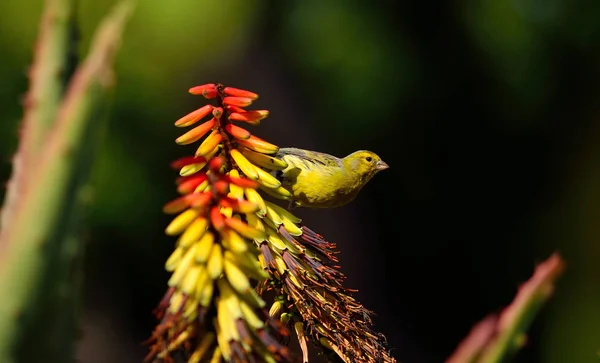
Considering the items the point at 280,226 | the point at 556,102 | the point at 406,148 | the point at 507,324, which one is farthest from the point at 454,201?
the point at 507,324

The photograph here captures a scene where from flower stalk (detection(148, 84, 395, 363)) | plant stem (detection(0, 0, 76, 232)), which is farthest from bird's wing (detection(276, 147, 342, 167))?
plant stem (detection(0, 0, 76, 232))

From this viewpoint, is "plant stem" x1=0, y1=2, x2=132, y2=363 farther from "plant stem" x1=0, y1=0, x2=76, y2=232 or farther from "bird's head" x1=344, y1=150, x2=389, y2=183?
"bird's head" x1=344, y1=150, x2=389, y2=183

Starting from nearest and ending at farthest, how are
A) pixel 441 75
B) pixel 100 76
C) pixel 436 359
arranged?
pixel 100 76
pixel 441 75
pixel 436 359

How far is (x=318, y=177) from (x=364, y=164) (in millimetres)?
179

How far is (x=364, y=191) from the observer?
3.31 meters

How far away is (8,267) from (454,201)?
3113mm

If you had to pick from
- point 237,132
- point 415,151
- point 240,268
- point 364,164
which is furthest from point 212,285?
point 415,151

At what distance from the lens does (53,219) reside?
1.18 feet

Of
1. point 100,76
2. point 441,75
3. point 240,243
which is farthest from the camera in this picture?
point 441,75

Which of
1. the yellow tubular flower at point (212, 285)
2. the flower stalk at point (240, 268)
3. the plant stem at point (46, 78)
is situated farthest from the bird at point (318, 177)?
the plant stem at point (46, 78)

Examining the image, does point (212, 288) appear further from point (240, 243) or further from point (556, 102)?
point (556, 102)

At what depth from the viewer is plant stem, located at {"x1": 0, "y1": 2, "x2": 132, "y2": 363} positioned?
13.4 inches

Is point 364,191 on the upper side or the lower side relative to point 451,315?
upper

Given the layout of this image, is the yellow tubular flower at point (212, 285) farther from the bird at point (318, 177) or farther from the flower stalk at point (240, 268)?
the bird at point (318, 177)
